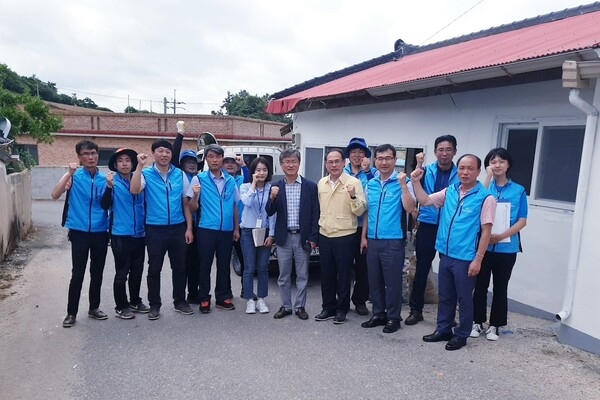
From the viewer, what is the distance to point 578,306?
3.71 meters

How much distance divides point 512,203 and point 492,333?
4.21 feet

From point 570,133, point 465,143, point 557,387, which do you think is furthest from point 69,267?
point 570,133

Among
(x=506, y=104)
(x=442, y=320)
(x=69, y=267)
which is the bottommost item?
(x=69, y=267)

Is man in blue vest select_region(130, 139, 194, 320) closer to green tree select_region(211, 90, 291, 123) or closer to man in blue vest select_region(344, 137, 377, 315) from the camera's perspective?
man in blue vest select_region(344, 137, 377, 315)

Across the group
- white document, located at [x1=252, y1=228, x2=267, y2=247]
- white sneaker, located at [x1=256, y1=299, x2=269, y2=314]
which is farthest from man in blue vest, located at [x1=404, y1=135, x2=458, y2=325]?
white document, located at [x1=252, y1=228, x2=267, y2=247]

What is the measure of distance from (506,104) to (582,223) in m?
1.82

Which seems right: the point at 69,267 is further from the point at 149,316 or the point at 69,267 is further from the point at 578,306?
the point at 578,306

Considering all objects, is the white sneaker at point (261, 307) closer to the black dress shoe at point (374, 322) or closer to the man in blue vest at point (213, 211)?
the man in blue vest at point (213, 211)

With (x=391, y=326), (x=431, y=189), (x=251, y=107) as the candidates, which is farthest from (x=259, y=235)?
(x=251, y=107)

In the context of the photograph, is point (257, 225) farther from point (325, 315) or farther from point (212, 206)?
point (325, 315)

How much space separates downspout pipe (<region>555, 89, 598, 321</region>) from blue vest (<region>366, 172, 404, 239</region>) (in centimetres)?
148

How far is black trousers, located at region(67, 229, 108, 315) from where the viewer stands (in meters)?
4.23

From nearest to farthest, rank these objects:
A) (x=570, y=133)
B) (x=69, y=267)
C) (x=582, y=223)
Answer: (x=582, y=223), (x=570, y=133), (x=69, y=267)

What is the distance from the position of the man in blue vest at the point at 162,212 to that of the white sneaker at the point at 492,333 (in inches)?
125
